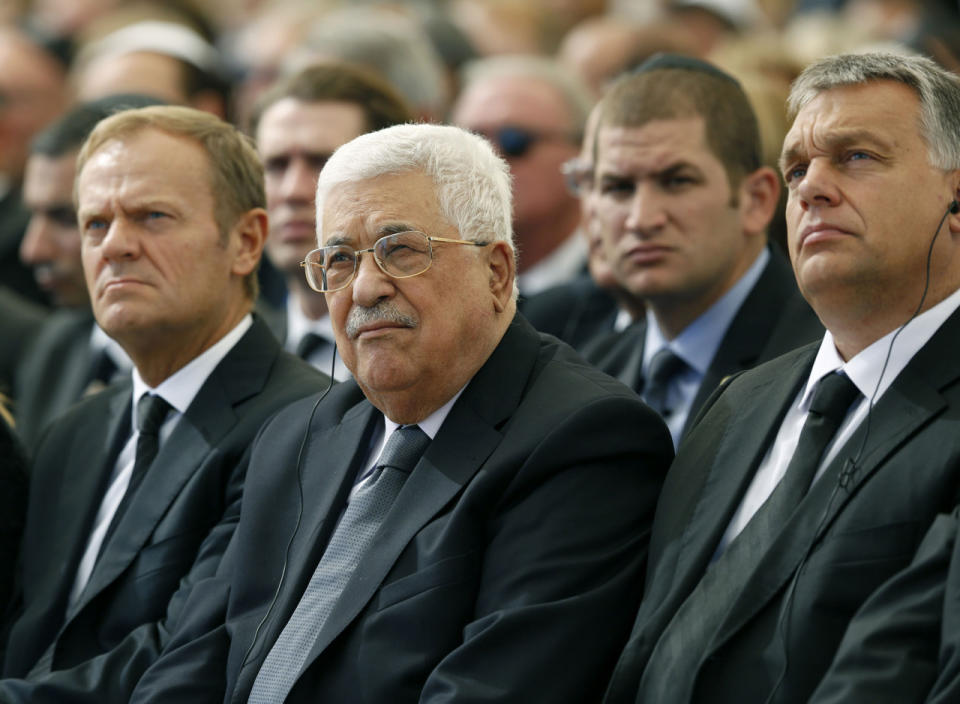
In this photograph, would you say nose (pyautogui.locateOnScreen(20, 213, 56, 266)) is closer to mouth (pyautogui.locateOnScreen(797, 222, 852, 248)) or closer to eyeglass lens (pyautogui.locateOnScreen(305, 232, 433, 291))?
eyeglass lens (pyautogui.locateOnScreen(305, 232, 433, 291))

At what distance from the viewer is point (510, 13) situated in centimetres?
946

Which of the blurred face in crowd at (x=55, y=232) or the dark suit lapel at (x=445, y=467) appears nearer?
the dark suit lapel at (x=445, y=467)

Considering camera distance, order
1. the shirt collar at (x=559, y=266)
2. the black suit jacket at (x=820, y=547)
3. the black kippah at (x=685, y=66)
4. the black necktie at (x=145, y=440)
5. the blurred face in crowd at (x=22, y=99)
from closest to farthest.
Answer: the black suit jacket at (x=820, y=547), the black necktie at (x=145, y=440), the black kippah at (x=685, y=66), the shirt collar at (x=559, y=266), the blurred face in crowd at (x=22, y=99)

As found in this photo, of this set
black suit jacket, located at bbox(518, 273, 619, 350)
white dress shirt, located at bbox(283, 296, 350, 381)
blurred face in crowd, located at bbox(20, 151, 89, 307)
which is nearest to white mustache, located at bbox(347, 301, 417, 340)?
white dress shirt, located at bbox(283, 296, 350, 381)

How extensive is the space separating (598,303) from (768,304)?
1101 mm

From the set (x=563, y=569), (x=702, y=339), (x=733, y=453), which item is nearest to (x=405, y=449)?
(x=563, y=569)

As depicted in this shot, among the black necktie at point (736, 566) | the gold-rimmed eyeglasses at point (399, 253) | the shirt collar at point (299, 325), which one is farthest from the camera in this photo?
the shirt collar at point (299, 325)

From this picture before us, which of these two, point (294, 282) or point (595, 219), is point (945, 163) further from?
point (294, 282)

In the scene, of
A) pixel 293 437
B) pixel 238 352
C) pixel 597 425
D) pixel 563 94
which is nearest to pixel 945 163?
pixel 597 425

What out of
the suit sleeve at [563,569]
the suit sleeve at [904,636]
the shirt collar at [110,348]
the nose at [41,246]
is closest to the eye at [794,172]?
the suit sleeve at [563,569]

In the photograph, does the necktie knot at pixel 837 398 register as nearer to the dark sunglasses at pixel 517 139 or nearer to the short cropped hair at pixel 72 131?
the short cropped hair at pixel 72 131

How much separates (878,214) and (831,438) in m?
0.44

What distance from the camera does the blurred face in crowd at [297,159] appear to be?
5.32 meters

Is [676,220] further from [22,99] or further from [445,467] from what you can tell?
[22,99]
